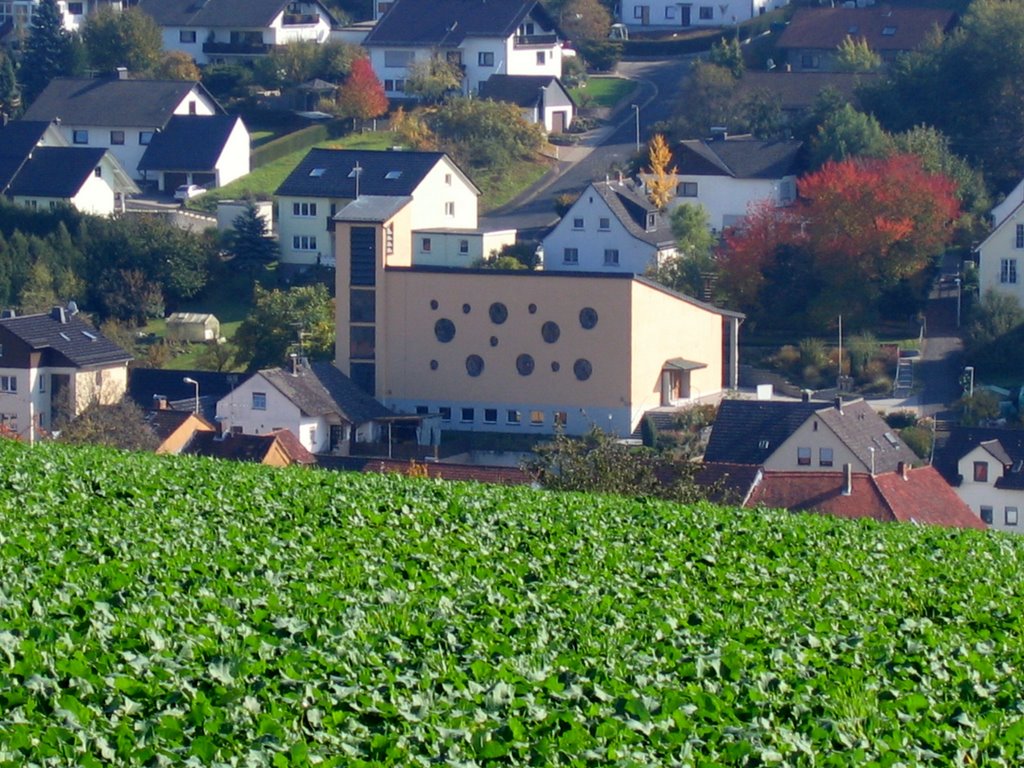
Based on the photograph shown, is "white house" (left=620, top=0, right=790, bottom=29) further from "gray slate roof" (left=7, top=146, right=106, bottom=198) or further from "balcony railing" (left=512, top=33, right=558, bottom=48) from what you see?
"gray slate roof" (left=7, top=146, right=106, bottom=198)

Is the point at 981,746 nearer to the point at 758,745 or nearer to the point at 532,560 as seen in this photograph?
the point at 758,745

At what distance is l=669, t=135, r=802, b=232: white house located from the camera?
49.5 m

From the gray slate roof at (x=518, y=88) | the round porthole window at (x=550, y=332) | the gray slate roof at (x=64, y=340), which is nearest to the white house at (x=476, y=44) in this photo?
the gray slate roof at (x=518, y=88)

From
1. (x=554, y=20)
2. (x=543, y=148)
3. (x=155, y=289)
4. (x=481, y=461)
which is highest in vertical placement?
(x=554, y=20)

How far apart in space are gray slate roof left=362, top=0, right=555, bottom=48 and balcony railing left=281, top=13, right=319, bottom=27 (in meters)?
2.96

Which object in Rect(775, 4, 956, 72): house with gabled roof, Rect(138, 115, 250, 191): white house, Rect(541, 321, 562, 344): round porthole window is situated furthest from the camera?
Rect(775, 4, 956, 72): house with gabled roof

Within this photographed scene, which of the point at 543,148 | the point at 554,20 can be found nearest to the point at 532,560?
the point at 543,148

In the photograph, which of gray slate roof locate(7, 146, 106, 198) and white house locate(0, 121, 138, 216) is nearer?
white house locate(0, 121, 138, 216)

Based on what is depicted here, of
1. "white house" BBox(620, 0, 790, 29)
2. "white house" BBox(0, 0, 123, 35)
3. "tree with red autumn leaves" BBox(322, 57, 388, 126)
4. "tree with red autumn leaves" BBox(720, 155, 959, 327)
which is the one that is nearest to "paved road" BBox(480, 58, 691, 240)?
"white house" BBox(620, 0, 790, 29)

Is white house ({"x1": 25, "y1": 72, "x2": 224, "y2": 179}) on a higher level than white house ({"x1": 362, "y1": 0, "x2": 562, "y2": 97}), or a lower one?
lower

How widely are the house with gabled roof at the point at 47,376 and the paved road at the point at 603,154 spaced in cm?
1368

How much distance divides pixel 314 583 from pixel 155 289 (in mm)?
36812

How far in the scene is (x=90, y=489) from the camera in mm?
13195

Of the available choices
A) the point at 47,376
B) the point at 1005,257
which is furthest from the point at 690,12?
the point at 47,376
